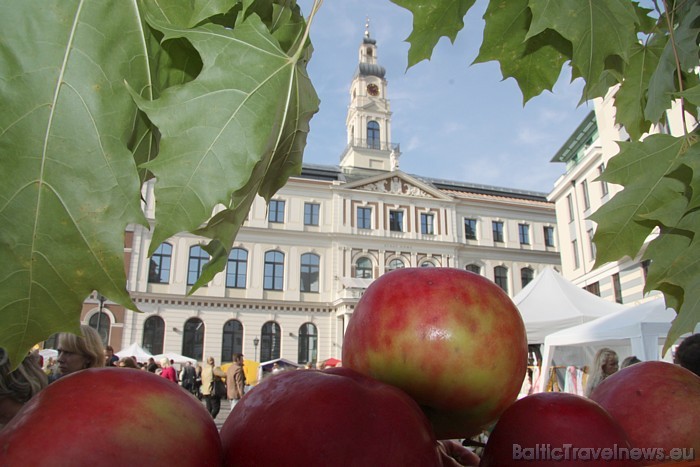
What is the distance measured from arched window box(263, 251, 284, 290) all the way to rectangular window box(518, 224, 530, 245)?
14.3 metres

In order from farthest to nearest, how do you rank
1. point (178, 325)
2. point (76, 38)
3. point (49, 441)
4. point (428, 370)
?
point (178, 325) → point (428, 370) → point (76, 38) → point (49, 441)

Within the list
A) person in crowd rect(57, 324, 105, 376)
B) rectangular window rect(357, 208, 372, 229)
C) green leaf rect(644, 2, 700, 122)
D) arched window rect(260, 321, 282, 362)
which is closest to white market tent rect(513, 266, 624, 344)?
person in crowd rect(57, 324, 105, 376)

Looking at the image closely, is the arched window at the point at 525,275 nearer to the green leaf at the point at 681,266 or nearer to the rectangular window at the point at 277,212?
the rectangular window at the point at 277,212

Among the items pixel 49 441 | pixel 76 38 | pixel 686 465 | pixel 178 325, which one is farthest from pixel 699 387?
pixel 178 325

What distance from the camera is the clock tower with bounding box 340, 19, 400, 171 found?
3362 centimetres

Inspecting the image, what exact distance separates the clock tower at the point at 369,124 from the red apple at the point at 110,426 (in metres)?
31.5

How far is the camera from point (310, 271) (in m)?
26.1

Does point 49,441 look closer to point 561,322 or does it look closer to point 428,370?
point 428,370

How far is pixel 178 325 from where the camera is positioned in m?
23.5

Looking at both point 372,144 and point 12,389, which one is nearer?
point 12,389

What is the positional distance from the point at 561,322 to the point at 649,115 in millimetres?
8166

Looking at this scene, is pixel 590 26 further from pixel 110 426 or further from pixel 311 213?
pixel 311 213

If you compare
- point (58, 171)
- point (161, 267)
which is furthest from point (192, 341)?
point (58, 171)

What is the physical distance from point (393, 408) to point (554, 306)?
30.9 feet
